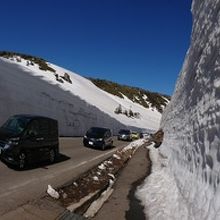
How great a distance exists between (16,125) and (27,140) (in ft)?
2.74

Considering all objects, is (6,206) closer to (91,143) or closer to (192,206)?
(192,206)

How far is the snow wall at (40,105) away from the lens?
32.5 meters

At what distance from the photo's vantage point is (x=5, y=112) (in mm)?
30859

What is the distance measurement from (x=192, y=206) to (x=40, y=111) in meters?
31.6

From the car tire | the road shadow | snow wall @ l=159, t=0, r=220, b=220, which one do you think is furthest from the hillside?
snow wall @ l=159, t=0, r=220, b=220

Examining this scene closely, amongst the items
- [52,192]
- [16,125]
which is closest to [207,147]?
[52,192]

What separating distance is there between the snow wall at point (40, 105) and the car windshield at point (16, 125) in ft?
49.3

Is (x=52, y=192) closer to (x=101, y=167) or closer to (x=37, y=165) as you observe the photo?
(x=37, y=165)

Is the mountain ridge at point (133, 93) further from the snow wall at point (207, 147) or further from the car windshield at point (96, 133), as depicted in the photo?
the snow wall at point (207, 147)

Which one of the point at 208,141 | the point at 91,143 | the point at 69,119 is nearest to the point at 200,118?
the point at 208,141

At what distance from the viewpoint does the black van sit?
1403 centimetres

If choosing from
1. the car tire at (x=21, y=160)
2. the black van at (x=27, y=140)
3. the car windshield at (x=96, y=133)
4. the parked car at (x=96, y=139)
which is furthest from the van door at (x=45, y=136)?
the car windshield at (x=96, y=133)

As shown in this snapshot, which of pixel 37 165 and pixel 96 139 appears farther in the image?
pixel 96 139

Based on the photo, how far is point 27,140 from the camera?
14.7 metres
